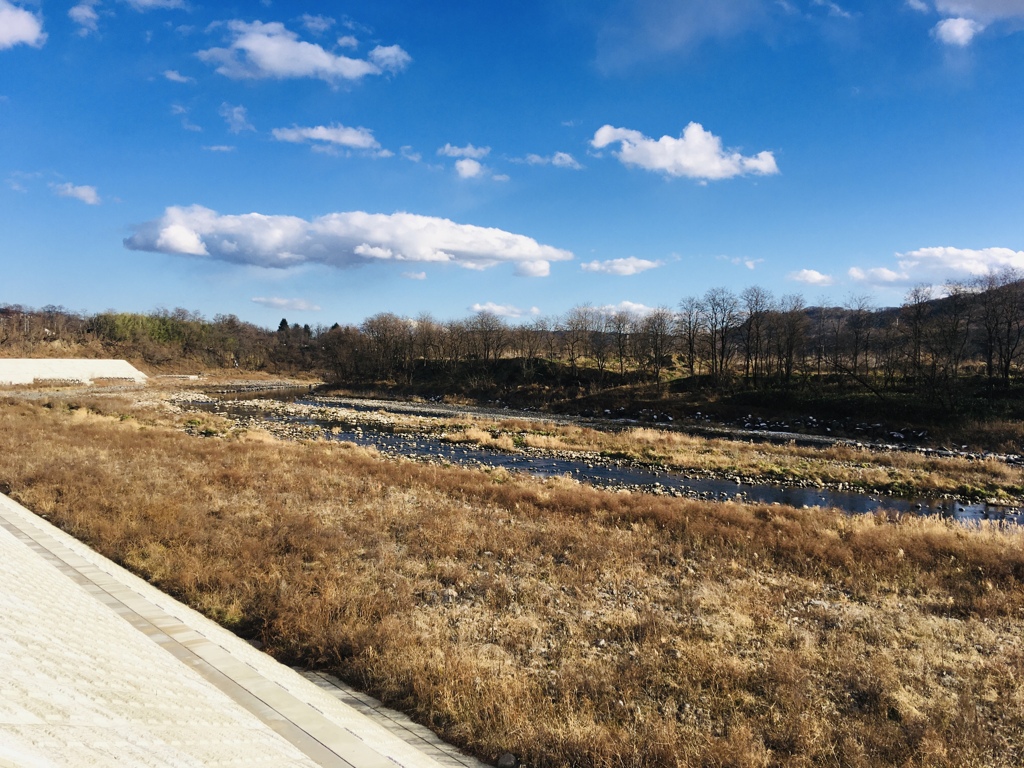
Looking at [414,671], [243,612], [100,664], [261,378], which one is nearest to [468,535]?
[243,612]

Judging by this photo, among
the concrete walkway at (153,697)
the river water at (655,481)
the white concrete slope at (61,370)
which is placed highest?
the white concrete slope at (61,370)

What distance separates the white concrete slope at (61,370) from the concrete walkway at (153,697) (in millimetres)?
77459

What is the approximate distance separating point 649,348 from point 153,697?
75.7 m

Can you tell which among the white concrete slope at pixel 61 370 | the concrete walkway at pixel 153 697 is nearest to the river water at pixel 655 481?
the concrete walkway at pixel 153 697

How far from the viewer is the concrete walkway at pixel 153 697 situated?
3.58 m

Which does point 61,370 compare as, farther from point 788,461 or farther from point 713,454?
point 788,461

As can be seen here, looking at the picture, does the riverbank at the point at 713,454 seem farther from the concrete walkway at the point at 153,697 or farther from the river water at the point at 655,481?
the concrete walkway at the point at 153,697

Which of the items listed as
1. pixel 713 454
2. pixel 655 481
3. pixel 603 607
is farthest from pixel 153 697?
pixel 713 454

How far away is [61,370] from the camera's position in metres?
71.8

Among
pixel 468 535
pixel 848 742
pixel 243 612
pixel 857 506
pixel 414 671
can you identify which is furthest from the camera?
pixel 857 506

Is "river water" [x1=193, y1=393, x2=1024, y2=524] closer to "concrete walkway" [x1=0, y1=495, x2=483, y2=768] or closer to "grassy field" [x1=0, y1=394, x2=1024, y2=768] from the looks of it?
"grassy field" [x1=0, y1=394, x2=1024, y2=768]

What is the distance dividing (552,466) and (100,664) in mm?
23989

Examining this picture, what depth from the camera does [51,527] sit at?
451 inches

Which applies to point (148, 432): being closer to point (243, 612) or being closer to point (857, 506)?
point (243, 612)
